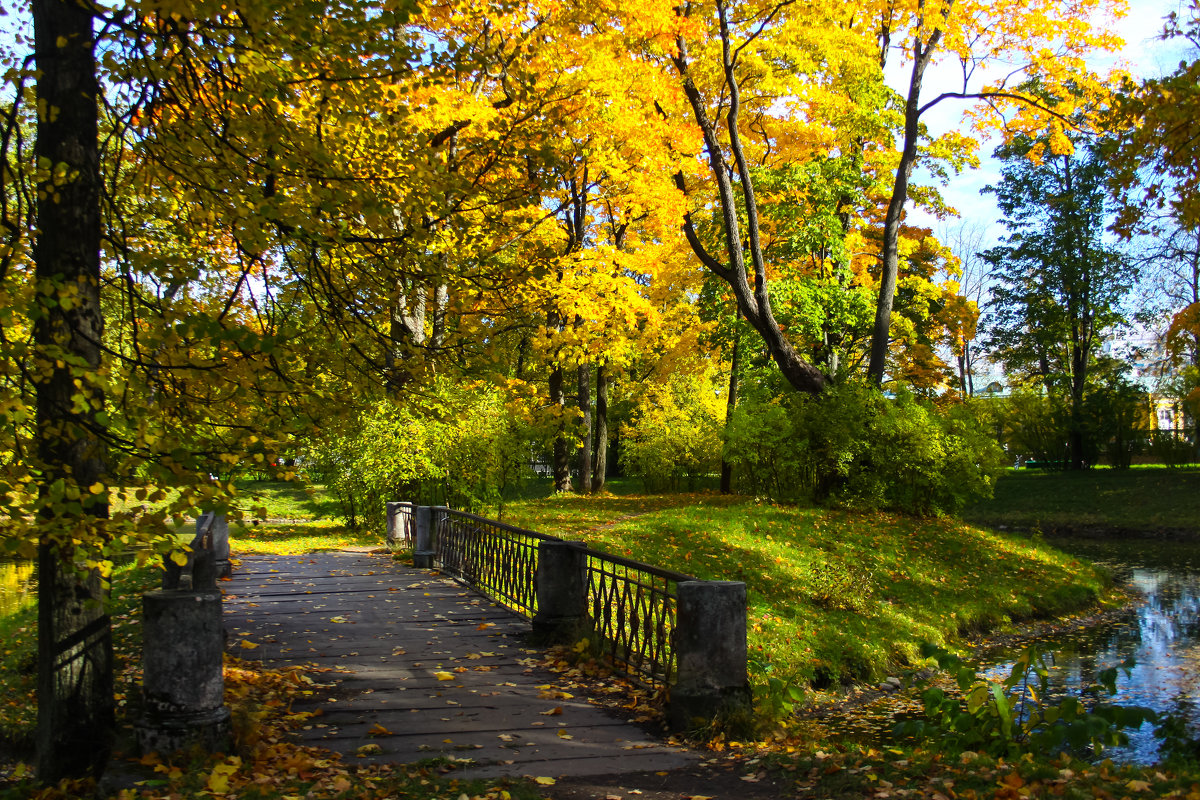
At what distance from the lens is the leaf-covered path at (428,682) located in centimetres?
557

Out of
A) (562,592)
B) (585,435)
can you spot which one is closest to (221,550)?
(562,592)

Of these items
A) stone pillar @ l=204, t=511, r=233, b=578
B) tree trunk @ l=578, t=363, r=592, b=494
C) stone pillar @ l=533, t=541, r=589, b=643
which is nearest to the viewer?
stone pillar @ l=533, t=541, r=589, b=643

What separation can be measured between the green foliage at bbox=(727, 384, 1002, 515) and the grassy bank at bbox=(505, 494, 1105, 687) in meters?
0.73

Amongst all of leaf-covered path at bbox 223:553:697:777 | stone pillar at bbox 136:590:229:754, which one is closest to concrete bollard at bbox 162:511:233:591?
leaf-covered path at bbox 223:553:697:777

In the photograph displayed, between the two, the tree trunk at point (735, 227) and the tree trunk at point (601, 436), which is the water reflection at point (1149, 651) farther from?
the tree trunk at point (601, 436)

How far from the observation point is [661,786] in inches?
197

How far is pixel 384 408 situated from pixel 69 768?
39.3 ft

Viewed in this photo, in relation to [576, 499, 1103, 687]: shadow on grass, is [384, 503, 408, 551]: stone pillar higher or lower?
higher

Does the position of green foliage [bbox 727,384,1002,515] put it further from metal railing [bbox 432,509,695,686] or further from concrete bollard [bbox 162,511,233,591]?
concrete bollard [bbox 162,511,233,591]

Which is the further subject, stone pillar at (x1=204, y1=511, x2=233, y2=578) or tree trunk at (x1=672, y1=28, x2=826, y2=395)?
tree trunk at (x1=672, y1=28, x2=826, y2=395)

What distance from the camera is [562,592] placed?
8586 millimetres

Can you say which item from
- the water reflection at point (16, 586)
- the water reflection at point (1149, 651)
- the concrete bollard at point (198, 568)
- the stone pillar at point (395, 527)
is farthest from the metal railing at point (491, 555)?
the water reflection at point (16, 586)

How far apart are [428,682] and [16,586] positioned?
12486 millimetres

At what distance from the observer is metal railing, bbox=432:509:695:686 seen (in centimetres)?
727
